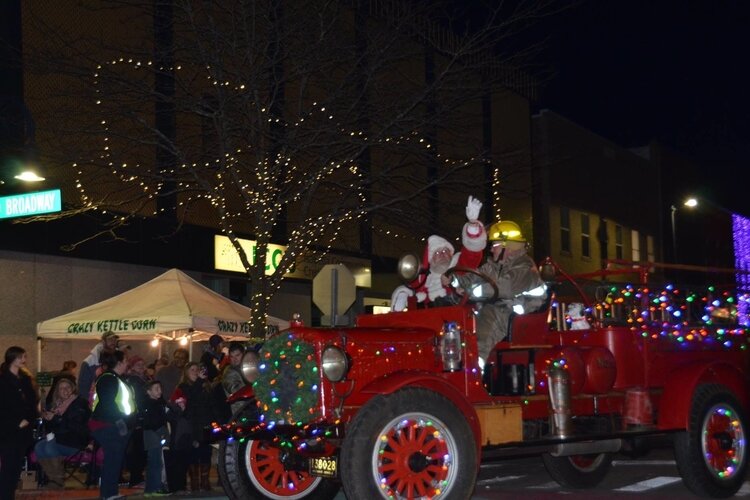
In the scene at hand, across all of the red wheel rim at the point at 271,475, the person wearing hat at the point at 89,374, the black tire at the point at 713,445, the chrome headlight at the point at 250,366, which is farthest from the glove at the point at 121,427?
the black tire at the point at 713,445

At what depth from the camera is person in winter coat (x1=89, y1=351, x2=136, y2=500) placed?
34.5ft

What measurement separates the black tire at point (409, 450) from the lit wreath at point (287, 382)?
579mm

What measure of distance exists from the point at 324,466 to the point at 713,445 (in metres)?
4.08

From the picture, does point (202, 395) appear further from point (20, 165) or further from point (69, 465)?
point (20, 165)

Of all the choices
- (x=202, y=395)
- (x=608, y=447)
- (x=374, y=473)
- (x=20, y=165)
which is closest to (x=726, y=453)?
(x=608, y=447)

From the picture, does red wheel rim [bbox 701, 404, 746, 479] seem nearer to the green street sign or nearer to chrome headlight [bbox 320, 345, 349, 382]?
chrome headlight [bbox 320, 345, 349, 382]

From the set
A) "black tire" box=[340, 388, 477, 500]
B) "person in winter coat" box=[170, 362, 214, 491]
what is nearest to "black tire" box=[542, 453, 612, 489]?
"black tire" box=[340, 388, 477, 500]

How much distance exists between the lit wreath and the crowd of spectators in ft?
8.50

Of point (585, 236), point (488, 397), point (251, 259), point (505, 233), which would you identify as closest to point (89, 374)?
point (505, 233)

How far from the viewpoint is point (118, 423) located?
10586 mm

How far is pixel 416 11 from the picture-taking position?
1536cm

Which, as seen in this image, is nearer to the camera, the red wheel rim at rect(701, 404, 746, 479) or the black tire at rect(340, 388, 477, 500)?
the black tire at rect(340, 388, 477, 500)

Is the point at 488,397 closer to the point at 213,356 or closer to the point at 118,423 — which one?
the point at 118,423

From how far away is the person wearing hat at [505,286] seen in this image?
8.25m
